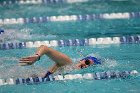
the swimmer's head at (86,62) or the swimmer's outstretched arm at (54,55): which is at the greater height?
the swimmer's outstretched arm at (54,55)

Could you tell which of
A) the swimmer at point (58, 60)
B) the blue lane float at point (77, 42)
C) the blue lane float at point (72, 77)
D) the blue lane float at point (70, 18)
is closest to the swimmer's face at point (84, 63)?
the swimmer at point (58, 60)

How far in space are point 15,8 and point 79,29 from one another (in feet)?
7.19

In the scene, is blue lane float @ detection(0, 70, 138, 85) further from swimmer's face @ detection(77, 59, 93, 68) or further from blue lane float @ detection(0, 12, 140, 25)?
blue lane float @ detection(0, 12, 140, 25)

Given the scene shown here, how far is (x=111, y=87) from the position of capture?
4.35 meters

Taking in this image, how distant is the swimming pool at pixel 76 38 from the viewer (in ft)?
14.6

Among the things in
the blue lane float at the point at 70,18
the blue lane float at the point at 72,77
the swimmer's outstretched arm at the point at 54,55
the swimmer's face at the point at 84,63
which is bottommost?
the blue lane float at the point at 72,77

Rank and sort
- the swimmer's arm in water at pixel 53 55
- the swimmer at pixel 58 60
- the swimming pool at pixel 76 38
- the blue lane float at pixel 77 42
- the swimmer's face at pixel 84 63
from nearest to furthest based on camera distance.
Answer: the swimmer's arm in water at pixel 53 55 < the swimmer at pixel 58 60 < the swimming pool at pixel 76 38 < the swimmer's face at pixel 84 63 < the blue lane float at pixel 77 42

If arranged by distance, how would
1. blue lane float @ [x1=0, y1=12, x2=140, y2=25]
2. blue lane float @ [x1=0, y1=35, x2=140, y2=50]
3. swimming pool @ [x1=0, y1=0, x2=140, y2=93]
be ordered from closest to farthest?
swimming pool @ [x1=0, y1=0, x2=140, y2=93], blue lane float @ [x1=0, y1=35, x2=140, y2=50], blue lane float @ [x1=0, y1=12, x2=140, y2=25]

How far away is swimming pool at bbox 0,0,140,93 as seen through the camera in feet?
14.6

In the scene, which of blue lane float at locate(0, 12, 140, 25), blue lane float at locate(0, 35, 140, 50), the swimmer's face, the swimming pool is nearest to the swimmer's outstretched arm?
the swimmer's face

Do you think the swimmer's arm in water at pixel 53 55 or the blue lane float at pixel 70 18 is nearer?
the swimmer's arm in water at pixel 53 55

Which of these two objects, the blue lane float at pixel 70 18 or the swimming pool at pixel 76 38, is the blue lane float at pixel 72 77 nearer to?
the swimming pool at pixel 76 38

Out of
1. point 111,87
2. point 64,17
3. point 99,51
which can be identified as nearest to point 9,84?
point 111,87

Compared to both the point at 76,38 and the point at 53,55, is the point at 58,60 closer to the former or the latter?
the point at 53,55
